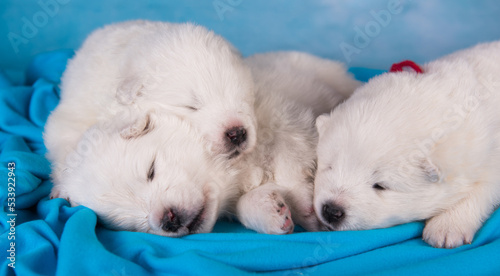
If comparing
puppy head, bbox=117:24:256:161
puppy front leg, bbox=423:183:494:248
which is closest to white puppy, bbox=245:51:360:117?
puppy head, bbox=117:24:256:161

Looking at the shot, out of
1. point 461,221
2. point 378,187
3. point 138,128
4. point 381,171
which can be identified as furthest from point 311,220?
point 138,128

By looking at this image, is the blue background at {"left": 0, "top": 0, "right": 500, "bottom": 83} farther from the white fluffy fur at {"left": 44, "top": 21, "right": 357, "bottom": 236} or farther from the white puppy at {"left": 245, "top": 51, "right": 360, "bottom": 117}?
the white fluffy fur at {"left": 44, "top": 21, "right": 357, "bottom": 236}

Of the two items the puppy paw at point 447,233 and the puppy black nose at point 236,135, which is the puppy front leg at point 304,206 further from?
the puppy paw at point 447,233

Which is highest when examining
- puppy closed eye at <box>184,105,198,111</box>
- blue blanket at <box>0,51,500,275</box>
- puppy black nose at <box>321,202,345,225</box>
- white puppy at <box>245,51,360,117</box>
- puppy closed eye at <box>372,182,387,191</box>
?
puppy closed eye at <box>184,105,198,111</box>

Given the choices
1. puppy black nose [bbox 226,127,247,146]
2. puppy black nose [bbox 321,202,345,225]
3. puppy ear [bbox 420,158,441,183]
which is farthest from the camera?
puppy black nose [bbox 226,127,247,146]

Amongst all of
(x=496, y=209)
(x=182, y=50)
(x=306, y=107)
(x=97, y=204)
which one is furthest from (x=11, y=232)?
(x=496, y=209)

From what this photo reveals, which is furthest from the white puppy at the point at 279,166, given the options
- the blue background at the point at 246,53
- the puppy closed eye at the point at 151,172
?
the puppy closed eye at the point at 151,172
